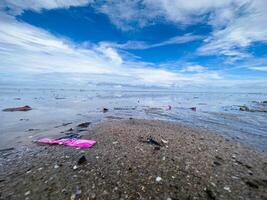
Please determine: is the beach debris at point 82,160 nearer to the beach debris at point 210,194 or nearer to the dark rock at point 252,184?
the beach debris at point 210,194

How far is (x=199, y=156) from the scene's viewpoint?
19.1ft

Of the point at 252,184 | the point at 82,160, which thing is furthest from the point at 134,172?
the point at 252,184

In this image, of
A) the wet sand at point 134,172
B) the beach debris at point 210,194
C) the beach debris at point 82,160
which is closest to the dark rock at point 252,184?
the wet sand at point 134,172

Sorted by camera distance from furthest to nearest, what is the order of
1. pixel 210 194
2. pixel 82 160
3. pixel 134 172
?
pixel 82 160 → pixel 134 172 → pixel 210 194

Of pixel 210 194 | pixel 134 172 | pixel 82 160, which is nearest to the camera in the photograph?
pixel 210 194

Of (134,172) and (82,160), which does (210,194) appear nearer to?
(134,172)

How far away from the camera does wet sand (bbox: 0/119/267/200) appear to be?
3.81 meters

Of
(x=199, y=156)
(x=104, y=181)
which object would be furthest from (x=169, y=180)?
(x=199, y=156)

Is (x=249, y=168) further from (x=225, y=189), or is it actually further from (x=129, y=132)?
(x=129, y=132)

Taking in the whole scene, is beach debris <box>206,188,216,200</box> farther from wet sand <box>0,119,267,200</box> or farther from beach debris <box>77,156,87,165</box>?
beach debris <box>77,156,87,165</box>

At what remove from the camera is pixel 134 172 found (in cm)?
461

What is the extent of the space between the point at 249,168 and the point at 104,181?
15.0 ft

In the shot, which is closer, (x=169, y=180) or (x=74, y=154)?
(x=169, y=180)

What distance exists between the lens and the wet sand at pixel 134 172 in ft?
12.5
